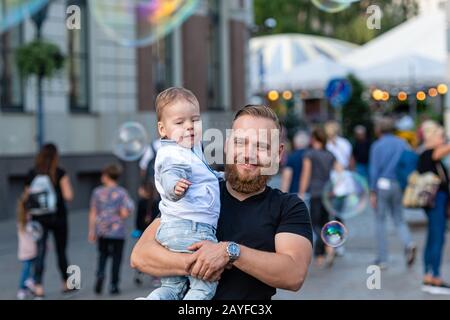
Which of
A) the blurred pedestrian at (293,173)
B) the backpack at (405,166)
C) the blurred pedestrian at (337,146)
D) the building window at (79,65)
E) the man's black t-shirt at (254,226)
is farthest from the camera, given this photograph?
the building window at (79,65)

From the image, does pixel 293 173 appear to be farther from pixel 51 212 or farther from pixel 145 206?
pixel 51 212

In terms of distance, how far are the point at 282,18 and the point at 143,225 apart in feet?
164

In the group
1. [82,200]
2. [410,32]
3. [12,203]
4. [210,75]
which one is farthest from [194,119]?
[410,32]

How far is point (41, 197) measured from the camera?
897 centimetres

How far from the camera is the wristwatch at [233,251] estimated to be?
114 inches

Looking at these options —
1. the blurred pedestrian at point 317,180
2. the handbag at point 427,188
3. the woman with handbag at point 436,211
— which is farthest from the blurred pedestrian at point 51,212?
the woman with handbag at point 436,211

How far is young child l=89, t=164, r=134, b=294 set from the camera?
9211mm

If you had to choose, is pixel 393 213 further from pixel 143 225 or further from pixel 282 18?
pixel 282 18

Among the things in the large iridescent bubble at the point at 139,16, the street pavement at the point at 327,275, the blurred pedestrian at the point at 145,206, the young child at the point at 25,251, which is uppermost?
the large iridescent bubble at the point at 139,16

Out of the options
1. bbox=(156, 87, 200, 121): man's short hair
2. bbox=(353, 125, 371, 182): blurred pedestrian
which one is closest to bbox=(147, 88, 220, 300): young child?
bbox=(156, 87, 200, 121): man's short hair

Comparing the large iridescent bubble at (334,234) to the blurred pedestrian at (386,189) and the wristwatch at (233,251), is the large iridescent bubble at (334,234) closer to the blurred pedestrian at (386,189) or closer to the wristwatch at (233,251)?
the wristwatch at (233,251)

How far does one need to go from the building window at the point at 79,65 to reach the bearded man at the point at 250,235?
15.6 m

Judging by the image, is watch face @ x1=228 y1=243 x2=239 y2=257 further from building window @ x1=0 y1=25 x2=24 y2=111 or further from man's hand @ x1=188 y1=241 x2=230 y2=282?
building window @ x1=0 y1=25 x2=24 y2=111

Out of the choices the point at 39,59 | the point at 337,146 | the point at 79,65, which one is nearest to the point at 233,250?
the point at 337,146
